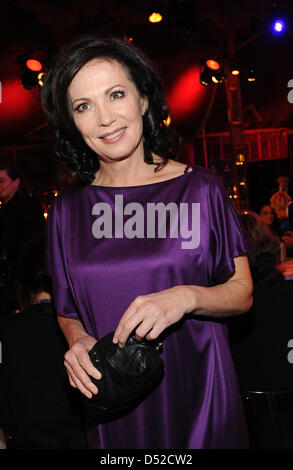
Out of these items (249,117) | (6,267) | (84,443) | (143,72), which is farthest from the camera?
(249,117)

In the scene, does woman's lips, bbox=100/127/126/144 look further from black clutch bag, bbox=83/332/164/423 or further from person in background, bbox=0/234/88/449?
person in background, bbox=0/234/88/449

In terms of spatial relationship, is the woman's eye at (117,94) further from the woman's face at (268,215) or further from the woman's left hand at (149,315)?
the woman's face at (268,215)

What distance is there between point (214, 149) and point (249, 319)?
7.99 metres

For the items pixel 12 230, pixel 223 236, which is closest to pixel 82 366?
pixel 223 236

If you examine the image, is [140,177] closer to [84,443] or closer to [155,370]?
[155,370]

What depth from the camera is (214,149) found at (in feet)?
32.9

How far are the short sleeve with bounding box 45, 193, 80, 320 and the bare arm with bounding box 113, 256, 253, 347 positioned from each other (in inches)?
14.5

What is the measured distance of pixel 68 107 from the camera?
1.48 metres

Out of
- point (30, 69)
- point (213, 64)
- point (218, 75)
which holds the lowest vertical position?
point (30, 69)

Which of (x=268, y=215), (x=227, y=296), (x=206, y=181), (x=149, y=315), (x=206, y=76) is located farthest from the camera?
(x=206, y=76)

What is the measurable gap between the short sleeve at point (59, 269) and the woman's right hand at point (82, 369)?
0.76 ft

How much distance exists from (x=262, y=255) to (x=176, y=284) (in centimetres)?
124

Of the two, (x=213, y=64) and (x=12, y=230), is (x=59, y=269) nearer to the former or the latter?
(x=12, y=230)

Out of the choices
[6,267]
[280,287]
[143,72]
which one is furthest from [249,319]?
[6,267]
